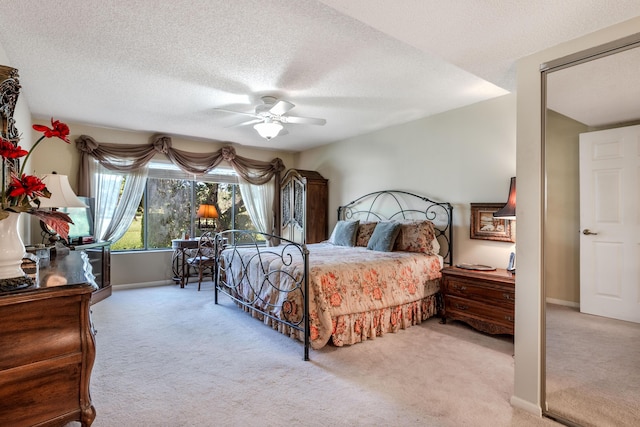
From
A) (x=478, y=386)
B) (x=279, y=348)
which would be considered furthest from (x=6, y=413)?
(x=478, y=386)

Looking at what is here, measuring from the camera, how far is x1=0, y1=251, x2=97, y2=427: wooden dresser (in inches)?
56.6

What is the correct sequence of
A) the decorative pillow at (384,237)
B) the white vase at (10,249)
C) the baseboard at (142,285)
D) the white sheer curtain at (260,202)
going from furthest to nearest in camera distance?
the white sheer curtain at (260,202), the baseboard at (142,285), the decorative pillow at (384,237), the white vase at (10,249)

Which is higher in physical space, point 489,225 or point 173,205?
point 173,205

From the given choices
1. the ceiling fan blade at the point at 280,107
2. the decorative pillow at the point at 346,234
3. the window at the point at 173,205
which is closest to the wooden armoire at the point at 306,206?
the decorative pillow at the point at 346,234

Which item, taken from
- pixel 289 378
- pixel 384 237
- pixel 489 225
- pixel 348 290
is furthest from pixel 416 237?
pixel 289 378

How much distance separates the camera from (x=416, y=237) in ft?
13.2

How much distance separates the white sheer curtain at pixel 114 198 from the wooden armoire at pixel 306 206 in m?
2.50

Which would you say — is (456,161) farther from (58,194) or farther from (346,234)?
(58,194)

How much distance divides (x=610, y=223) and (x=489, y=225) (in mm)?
1853

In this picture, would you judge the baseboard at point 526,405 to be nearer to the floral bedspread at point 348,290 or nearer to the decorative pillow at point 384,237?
the floral bedspread at point 348,290

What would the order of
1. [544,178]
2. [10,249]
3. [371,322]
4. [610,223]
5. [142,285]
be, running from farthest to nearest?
[142,285] < [371,322] < [544,178] < [610,223] < [10,249]

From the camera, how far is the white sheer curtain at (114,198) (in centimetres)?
512

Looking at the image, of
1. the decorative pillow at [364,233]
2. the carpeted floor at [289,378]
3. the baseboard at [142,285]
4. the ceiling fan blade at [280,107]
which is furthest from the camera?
the baseboard at [142,285]

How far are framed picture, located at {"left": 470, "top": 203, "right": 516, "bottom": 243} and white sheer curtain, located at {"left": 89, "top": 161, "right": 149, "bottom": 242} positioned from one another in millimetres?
4992
